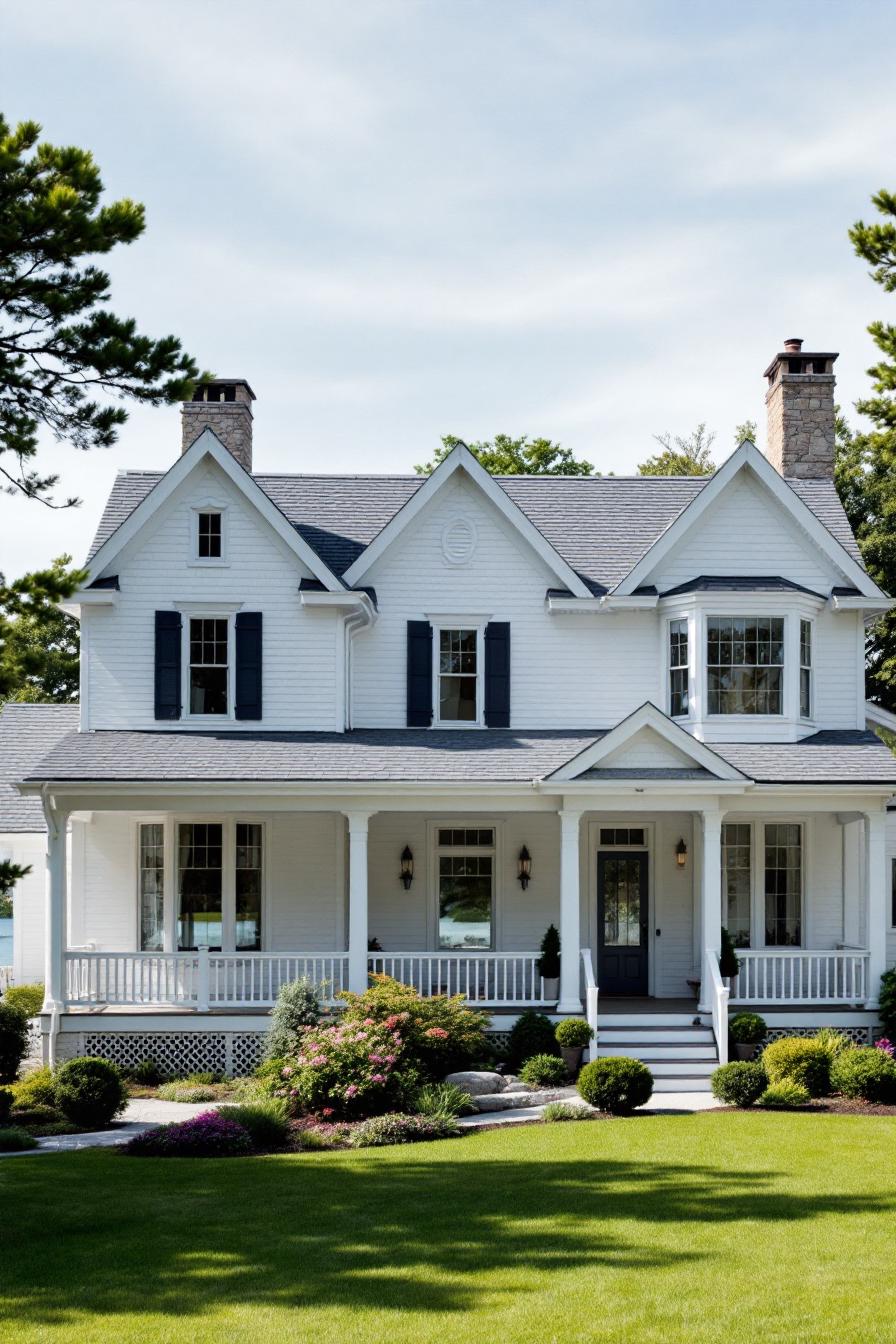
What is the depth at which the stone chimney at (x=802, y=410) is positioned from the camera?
26.0 meters

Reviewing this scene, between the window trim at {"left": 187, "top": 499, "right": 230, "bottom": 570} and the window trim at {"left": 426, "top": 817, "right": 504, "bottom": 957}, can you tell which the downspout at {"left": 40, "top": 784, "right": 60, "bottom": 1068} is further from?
the window trim at {"left": 426, "top": 817, "right": 504, "bottom": 957}

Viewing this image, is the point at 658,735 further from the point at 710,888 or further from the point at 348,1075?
the point at 348,1075

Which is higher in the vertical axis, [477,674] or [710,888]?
[477,674]

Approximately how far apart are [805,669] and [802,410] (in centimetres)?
554

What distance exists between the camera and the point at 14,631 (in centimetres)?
1449

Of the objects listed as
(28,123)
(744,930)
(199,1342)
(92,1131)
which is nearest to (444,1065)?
(92,1131)

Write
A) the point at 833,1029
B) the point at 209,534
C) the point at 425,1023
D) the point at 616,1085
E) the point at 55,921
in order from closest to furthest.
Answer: the point at 616,1085
the point at 425,1023
the point at 55,921
the point at 833,1029
the point at 209,534

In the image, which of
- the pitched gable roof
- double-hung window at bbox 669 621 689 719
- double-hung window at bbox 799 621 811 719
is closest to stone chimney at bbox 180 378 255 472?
the pitched gable roof

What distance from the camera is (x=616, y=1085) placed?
17.3m

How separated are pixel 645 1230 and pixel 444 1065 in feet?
24.9

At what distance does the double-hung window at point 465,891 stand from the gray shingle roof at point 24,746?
25.9 ft

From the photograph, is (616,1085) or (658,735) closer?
(616,1085)

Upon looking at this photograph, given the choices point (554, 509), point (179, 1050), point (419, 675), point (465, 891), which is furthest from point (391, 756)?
point (554, 509)

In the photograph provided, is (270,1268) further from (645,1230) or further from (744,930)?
(744,930)
